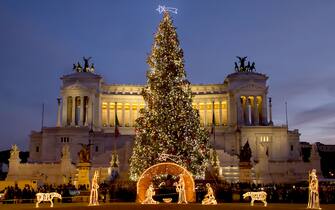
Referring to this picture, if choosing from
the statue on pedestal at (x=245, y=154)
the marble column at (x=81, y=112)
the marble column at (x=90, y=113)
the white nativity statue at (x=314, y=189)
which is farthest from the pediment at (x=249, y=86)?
the white nativity statue at (x=314, y=189)

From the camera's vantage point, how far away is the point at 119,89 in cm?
11862

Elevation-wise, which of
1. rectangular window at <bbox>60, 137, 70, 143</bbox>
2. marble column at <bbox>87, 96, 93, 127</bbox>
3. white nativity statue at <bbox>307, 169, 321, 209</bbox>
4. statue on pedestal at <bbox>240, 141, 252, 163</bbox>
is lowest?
white nativity statue at <bbox>307, 169, 321, 209</bbox>

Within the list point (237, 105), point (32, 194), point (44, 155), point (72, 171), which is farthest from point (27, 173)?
point (237, 105)

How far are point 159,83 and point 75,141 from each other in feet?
162

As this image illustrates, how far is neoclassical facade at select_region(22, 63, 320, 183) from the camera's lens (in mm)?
94312

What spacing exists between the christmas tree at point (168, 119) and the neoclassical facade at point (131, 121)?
99.7 feet

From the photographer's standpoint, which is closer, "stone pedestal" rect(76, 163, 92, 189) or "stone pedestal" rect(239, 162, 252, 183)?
"stone pedestal" rect(76, 163, 92, 189)

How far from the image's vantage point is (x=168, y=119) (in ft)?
157

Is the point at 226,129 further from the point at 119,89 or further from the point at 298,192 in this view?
the point at 298,192

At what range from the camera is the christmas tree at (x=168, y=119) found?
155 ft

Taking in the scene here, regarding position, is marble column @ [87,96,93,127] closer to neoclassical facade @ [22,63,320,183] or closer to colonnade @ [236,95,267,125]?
neoclassical facade @ [22,63,320,183]

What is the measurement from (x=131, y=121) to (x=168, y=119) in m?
70.1

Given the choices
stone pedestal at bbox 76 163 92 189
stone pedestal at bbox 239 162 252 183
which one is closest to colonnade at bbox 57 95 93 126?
stone pedestal at bbox 76 163 92 189

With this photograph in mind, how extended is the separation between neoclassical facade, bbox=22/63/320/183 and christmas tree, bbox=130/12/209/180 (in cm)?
3040
